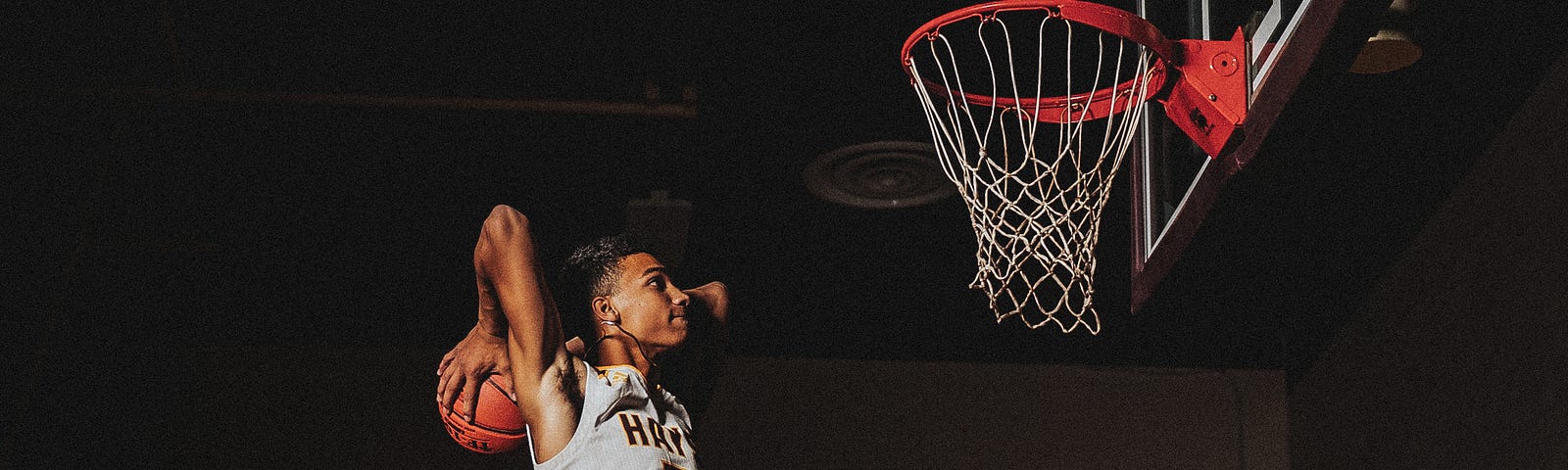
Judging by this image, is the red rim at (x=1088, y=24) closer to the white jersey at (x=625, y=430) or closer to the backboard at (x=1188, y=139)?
the backboard at (x=1188, y=139)

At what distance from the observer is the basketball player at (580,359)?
3.57m

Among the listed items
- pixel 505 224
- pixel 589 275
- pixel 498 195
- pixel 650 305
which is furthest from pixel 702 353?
pixel 498 195

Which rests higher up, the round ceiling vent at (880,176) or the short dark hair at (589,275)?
the short dark hair at (589,275)

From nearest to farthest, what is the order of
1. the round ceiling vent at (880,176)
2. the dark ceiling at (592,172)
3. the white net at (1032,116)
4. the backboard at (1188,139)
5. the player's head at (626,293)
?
1. the backboard at (1188,139)
2. the player's head at (626,293)
3. the white net at (1032,116)
4. the dark ceiling at (592,172)
5. the round ceiling vent at (880,176)

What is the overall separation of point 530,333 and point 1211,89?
5.81ft

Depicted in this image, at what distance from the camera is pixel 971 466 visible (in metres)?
6.90

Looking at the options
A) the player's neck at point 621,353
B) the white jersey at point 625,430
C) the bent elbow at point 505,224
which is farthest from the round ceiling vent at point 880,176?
the bent elbow at point 505,224

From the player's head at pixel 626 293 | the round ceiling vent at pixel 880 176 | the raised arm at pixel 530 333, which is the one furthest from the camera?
the round ceiling vent at pixel 880 176

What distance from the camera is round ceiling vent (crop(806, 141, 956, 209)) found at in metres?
5.31

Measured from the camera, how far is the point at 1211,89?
388cm

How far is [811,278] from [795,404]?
2.35ft

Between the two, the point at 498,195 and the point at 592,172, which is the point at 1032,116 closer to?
the point at 592,172

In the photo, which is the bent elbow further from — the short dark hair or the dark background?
the dark background

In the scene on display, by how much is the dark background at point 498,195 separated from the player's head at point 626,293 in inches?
33.4
